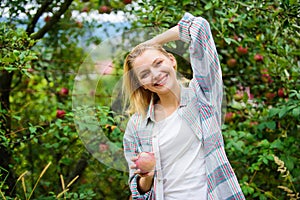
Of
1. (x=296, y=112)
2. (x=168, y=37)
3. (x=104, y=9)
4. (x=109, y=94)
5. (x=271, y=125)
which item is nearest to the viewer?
(x=168, y=37)

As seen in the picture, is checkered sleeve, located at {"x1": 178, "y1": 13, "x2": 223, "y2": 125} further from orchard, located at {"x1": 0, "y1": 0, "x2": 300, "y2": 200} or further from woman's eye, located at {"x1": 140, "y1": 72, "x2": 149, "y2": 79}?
orchard, located at {"x1": 0, "y1": 0, "x2": 300, "y2": 200}

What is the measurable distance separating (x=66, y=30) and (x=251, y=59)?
45.4 inches

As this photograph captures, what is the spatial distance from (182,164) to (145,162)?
109 mm

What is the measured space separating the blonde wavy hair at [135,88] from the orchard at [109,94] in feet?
0.63

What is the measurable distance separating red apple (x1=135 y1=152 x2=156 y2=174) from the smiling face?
18 cm

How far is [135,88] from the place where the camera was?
138cm

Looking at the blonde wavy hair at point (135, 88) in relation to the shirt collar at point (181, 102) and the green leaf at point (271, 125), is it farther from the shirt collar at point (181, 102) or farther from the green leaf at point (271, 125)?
the green leaf at point (271, 125)

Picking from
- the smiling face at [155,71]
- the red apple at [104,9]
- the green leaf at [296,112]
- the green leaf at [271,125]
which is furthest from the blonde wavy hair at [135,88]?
the red apple at [104,9]

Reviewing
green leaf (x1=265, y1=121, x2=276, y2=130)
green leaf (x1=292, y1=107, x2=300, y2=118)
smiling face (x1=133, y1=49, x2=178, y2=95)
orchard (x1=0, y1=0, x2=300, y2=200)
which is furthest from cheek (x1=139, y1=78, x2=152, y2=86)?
green leaf (x1=265, y1=121, x2=276, y2=130)

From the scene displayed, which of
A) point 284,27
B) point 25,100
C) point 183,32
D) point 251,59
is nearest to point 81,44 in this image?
point 25,100

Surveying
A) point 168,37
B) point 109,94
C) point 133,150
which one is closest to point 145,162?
point 133,150

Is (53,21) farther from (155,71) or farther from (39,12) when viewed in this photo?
(155,71)

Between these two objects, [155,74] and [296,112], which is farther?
[296,112]

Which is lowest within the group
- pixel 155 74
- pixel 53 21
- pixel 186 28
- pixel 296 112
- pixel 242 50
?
pixel 296 112
